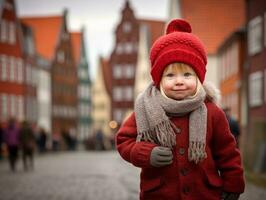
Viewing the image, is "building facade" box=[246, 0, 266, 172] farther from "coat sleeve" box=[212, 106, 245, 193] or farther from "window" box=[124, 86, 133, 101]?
"window" box=[124, 86, 133, 101]

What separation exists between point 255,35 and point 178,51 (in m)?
28.4

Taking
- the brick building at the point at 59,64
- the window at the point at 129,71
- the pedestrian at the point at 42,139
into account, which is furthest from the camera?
the window at the point at 129,71

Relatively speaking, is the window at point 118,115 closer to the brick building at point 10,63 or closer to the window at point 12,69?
the brick building at point 10,63

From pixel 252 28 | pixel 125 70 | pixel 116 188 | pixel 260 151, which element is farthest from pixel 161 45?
pixel 125 70

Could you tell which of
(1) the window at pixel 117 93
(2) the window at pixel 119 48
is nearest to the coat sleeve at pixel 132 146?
(2) the window at pixel 119 48

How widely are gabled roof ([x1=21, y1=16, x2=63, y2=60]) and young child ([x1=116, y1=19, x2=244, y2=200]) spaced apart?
66462 mm

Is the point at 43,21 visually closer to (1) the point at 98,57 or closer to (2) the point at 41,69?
(2) the point at 41,69

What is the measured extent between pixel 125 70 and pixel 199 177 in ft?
291

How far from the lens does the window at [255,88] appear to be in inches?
1239

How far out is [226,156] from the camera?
12.8 ft

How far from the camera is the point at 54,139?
54156mm

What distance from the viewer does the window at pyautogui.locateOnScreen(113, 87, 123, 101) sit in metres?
93.4

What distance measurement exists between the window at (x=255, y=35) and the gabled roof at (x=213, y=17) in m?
12.1

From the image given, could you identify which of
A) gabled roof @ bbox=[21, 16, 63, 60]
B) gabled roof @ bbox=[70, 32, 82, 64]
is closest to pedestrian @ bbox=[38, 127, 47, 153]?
gabled roof @ bbox=[21, 16, 63, 60]
